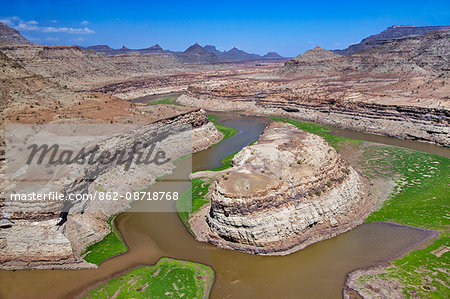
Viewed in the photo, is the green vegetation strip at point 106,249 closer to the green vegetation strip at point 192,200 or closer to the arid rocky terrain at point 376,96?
the green vegetation strip at point 192,200

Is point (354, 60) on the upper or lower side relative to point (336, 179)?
upper

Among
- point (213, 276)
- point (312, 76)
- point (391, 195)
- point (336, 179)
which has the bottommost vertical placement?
point (213, 276)

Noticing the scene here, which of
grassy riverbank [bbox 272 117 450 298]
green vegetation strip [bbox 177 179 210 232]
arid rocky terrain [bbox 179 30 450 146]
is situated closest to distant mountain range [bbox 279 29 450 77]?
arid rocky terrain [bbox 179 30 450 146]

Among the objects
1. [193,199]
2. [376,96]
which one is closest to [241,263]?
[193,199]

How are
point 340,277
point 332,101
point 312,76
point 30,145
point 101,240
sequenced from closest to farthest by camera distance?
point 340,277
point 101,240
point 30,145
point 332,101
point 312,76

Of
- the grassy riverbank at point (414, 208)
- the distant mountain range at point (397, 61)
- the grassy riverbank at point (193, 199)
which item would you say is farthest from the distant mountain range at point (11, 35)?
the grassy riverbank at point (414, 208)

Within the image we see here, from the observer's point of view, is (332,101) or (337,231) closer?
(337,231)

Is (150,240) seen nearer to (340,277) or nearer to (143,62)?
(340,277)

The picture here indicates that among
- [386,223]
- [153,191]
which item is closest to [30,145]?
[153,191]
